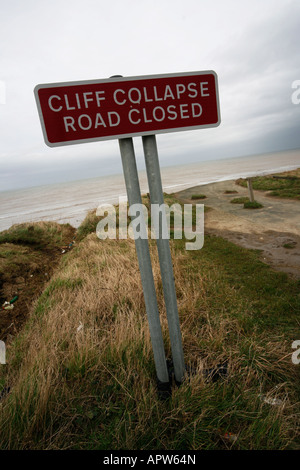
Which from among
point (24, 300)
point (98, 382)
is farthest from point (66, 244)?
point (98, 382)

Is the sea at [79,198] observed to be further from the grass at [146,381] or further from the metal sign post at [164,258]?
the metal sign post at [164,258]

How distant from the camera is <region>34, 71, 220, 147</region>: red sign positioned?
1438mm

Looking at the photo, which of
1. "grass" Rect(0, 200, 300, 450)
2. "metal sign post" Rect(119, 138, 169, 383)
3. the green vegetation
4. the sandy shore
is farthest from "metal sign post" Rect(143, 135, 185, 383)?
the green vegetation

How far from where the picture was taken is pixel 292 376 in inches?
94.0

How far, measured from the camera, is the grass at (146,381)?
5.71ft

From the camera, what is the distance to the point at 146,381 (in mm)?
2121

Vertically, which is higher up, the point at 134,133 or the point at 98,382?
the point at 134,133

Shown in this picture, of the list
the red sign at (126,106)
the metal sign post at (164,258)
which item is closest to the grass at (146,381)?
the metal sign post at (164,258)

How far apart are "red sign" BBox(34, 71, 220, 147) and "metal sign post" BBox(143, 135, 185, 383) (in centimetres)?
15

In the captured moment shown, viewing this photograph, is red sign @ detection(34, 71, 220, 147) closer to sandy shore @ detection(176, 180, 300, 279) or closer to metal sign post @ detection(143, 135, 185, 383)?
metal sign post @ detection(143, 135, 185, 383)

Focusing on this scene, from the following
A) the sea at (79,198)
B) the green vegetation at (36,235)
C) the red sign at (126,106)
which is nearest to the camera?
the red sign at (126,106)

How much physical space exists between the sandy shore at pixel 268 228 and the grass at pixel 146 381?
204cm
